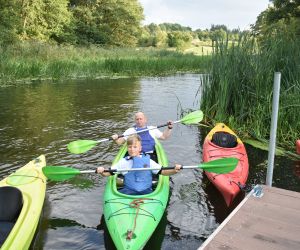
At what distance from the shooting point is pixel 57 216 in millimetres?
4582

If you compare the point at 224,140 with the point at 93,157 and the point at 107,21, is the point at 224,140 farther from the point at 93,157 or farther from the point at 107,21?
the point at 107,21

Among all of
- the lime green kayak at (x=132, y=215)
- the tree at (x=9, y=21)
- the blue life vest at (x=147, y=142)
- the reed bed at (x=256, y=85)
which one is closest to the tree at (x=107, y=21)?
the tree at (x=9, y=21)

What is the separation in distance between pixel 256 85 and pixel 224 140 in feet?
5.40

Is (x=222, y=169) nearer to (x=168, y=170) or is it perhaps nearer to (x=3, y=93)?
(x=168, y=170)

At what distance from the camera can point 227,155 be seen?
583 cm

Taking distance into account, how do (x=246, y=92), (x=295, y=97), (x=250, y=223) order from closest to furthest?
(x=250, y=223) → (x=295, y=97) → (x=246, y=92)

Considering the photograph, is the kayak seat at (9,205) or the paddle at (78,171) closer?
the kayak seat at (9,205)

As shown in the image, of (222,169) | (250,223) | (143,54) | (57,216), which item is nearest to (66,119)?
(57,216)

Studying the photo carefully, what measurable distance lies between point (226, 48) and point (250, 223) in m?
5.19

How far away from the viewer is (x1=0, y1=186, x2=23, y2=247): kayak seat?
3818 mm

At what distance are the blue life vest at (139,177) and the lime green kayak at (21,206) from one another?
0.99 meters

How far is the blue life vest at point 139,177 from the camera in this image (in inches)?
170

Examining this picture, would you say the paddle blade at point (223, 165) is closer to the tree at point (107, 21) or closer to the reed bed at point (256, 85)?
the reed bed at point (256, 85)

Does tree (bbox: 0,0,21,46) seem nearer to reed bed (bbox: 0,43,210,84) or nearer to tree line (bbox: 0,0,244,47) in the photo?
tree line (bbox: 0,0,244,47)
